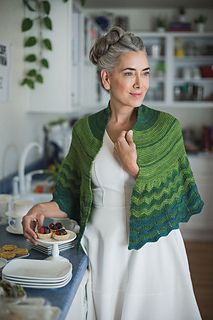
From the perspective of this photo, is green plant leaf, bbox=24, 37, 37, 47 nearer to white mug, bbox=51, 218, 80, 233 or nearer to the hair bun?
white mug, bbox=51, 218, 80, 233

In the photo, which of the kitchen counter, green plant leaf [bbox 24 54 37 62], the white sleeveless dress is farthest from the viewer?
green plant leaf [bbox 24 54 37 62]

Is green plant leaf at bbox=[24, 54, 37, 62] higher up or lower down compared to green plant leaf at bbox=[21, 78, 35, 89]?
higher up

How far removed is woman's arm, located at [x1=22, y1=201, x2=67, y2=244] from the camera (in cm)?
159

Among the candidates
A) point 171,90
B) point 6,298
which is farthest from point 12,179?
point 171,90

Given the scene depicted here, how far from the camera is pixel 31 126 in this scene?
3.62m

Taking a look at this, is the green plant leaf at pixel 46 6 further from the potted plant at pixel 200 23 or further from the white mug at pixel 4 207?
the potted plant at pixel 200 23

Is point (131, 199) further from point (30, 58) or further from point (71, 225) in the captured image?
point (30, 58)

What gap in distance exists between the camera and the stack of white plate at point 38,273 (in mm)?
1320

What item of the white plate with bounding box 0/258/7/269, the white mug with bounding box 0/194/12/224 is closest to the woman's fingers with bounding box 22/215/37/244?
the white plate with bounding box 0/258/7/269

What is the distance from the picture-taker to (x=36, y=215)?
163cm

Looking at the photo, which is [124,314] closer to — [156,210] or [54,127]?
[156,210]

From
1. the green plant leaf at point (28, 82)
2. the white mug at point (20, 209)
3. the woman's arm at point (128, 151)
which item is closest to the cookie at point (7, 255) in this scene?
the white mug at point (20, 209)

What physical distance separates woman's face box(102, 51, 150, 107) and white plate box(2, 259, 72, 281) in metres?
0.53

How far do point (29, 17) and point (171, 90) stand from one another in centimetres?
215
